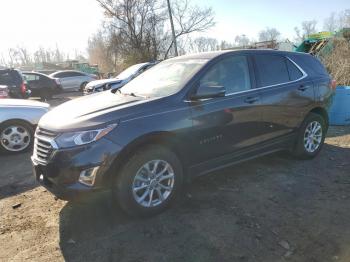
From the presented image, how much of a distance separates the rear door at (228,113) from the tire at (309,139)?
115cm

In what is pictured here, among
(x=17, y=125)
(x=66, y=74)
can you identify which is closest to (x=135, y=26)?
(x=66, y=74)

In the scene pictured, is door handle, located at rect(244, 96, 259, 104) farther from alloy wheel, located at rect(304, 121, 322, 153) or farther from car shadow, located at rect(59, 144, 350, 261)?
alloy wheel, located at rect(304, 121, 322, 153)

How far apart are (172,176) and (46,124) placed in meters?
1.51

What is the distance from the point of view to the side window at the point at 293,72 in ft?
17.7

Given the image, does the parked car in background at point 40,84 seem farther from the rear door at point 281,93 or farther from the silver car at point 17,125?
the rear door at point 281,93

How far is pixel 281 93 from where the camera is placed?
5.09 metres

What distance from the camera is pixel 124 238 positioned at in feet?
11.6

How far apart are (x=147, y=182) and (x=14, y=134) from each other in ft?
13.4

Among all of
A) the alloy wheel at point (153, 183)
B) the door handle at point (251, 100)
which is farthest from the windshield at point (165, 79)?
the alloy wheel at point (153, 183)

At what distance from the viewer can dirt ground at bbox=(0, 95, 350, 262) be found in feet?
10.8

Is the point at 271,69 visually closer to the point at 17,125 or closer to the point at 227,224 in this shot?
the point at 227,224

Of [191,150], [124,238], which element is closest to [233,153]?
[191,150]

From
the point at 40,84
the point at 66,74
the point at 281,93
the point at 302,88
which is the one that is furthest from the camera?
the point at 66,74

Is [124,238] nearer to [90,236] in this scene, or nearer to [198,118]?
[90,236]
